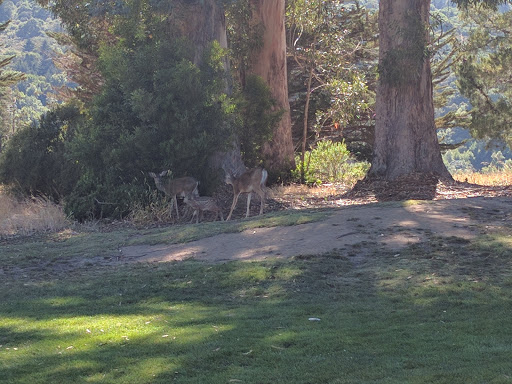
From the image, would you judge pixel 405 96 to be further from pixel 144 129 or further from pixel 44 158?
pixel 44 158

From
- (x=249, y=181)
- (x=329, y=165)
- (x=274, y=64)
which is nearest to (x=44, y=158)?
(x=249, y=181)

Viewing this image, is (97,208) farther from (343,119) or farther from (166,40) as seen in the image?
(343,119)

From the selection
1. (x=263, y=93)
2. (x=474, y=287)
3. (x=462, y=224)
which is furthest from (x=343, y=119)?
(x=474, y=287)

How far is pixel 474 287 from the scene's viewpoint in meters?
8.96

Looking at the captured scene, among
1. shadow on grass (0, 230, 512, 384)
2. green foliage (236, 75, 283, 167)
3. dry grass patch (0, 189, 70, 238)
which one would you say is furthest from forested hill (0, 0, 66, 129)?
shadow on grass (0, 230, 512, 384)

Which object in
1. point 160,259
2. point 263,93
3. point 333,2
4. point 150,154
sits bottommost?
point 160,259

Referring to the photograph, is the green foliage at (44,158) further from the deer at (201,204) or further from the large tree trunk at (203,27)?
the deer at (201,204)

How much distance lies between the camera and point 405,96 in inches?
786

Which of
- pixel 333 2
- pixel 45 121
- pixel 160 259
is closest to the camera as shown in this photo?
pixel 160 259

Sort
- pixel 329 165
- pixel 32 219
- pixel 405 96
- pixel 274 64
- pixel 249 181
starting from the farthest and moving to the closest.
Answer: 1. pixel 329 165
2. pixel 274 64
3. pixel 405 96
4. pixel 249 181
5. pixel 32 219

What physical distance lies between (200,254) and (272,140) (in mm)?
12842

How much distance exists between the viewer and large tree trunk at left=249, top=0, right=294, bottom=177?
951 inches

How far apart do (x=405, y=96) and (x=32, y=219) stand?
9319 mm

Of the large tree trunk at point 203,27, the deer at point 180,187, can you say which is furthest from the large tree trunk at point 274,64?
the deer at point 180,187
